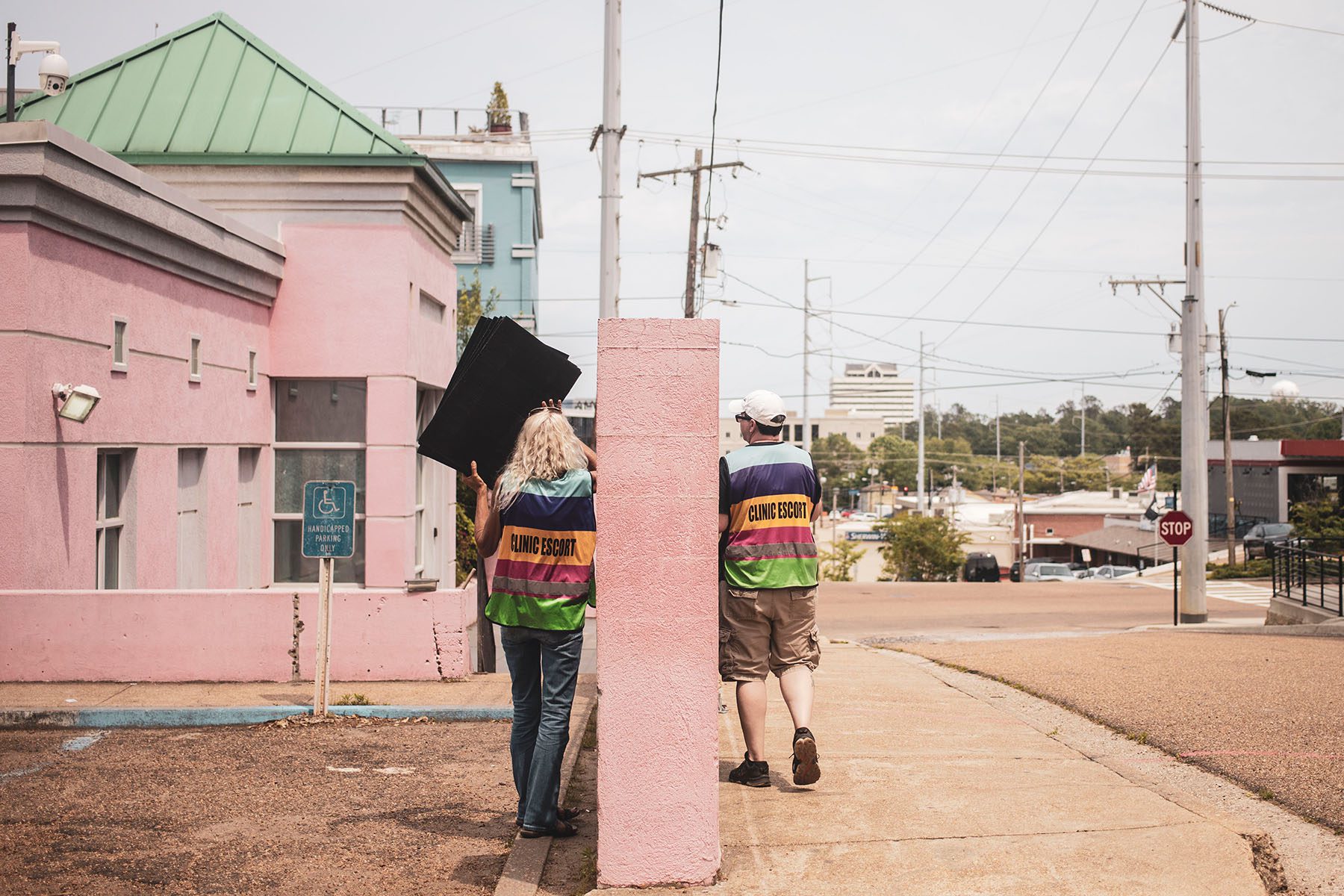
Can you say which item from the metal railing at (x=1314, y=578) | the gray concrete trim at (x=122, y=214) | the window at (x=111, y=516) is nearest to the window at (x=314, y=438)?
the gray concrete trim at (x=122, y=214)

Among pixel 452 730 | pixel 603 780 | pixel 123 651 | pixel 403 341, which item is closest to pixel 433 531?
pixel 403 341

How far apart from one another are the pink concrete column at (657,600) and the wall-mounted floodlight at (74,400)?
6.58 metres

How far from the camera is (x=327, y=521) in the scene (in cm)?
889

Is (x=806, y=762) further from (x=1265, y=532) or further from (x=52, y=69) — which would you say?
(x=1265, y=532)

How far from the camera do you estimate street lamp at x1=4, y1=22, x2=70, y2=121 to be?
38.5 feet

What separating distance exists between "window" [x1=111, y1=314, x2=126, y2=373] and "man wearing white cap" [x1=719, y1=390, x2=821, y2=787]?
22.1 feet

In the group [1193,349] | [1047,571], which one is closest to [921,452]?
[1047,571]

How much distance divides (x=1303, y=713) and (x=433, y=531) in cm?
1147

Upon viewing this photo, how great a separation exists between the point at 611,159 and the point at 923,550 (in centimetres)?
3343

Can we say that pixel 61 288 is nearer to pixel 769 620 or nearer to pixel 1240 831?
pixel 769 620

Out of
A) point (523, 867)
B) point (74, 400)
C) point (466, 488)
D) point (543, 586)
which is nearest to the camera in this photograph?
point (523, 867)

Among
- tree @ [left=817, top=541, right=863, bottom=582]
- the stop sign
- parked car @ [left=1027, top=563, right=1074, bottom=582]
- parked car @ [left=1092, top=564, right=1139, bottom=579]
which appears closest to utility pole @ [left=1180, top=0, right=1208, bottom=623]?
the stop sign

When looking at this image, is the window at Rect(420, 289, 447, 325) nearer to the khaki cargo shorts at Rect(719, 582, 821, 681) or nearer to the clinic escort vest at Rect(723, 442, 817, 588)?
the clinic escort vest at Rect(723, 442, 817, 588)

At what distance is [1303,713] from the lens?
8102 mm
